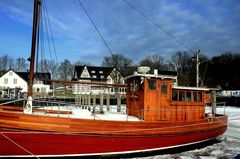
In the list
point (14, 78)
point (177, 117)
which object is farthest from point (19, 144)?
point (14, 78)

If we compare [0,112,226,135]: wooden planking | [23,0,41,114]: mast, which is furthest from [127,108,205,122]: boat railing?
[23,0,41,114]: mast

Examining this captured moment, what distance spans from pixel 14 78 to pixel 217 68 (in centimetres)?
6166

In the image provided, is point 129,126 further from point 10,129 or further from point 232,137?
point 232,137

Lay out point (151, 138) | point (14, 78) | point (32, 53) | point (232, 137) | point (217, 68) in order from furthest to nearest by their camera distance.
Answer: point (217, 68)
point (14, 78)
point (232, 137)
point (151, 138)
point (32, 53)

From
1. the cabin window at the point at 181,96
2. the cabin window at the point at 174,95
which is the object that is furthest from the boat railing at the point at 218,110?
the cabin window at the point at 174,95

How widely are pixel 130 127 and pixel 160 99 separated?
2194mm

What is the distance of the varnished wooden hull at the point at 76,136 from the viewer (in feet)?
26.7

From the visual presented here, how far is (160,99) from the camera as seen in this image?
10891 mm

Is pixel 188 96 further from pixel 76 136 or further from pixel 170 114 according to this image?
pixel 76 136

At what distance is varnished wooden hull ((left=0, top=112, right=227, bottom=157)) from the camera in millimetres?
8141

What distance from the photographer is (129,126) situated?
9461 millimetres

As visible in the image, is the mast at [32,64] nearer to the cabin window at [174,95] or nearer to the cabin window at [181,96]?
the cabin window at [174,95]

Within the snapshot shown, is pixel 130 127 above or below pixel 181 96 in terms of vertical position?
below

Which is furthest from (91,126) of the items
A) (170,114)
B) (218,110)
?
(218,110)
